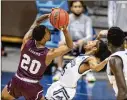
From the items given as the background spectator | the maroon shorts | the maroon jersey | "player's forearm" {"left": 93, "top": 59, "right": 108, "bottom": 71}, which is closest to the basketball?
the maroon jersey

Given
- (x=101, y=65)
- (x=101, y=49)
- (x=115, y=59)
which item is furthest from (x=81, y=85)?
(x=115, y=59)

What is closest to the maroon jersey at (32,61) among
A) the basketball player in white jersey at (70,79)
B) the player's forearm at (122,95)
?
the basketball player in white jersey at (70,79)

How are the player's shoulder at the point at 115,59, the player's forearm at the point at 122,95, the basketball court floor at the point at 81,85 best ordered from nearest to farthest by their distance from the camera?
1. the player's forearm at the point at 122,95
2. the player's shoulder at the point at 115,59
3. the basketball court floor at the point at 81,85

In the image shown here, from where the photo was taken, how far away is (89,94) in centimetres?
709

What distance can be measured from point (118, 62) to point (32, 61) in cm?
152

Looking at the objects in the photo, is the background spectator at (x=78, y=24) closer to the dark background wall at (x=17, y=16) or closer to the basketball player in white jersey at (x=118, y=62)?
the dark background wall at (x=17, y=16)

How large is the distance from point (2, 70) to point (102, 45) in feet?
13.1

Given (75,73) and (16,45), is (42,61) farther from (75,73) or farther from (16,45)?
(16,45)

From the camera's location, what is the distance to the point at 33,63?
5000mm

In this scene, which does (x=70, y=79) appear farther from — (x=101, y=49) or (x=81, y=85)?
(x=81, y=85)

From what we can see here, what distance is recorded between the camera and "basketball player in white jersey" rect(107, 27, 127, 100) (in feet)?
12.0

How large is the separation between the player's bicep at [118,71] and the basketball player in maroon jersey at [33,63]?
121 cm

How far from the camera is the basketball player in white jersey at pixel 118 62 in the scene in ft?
12.0

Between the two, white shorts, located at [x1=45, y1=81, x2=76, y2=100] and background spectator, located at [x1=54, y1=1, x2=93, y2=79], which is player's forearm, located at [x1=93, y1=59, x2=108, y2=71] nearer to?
A: white shorts, located at [x1=45, y1=81, x2=76, y2=100]
